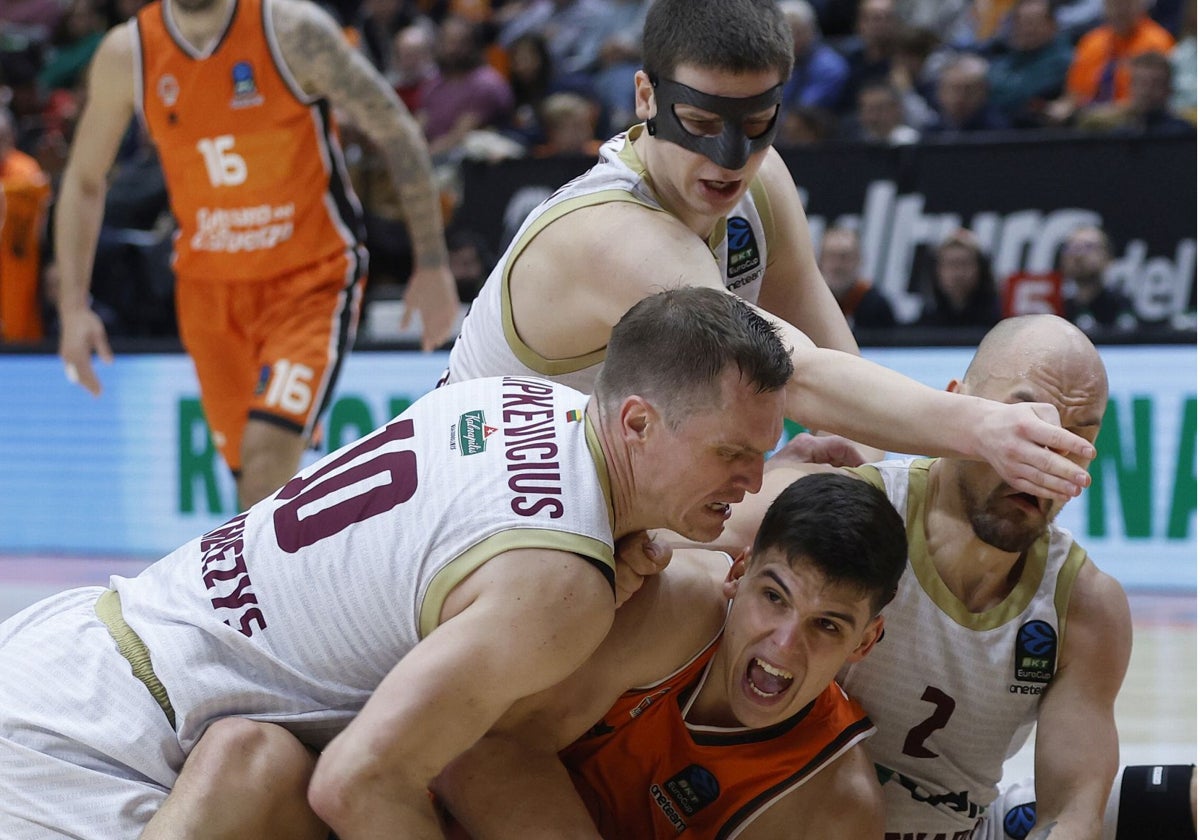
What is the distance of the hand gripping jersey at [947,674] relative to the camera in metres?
3.42

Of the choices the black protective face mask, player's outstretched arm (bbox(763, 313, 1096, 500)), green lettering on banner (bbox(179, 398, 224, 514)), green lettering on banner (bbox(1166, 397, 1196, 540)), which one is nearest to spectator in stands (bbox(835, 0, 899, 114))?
green lettering on banner (bbox(1166, 397, 1196, 540))

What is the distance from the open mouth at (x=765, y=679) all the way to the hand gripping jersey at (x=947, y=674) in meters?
0.38

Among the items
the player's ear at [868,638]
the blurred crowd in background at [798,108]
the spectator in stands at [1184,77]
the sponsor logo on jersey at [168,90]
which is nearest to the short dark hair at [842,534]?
the player's ear at [868,638]

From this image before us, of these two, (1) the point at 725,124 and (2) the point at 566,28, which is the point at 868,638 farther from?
(2) the point at 566,28

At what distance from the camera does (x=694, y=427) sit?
8.92 feet

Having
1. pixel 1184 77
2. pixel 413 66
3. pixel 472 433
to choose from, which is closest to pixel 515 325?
pixel 472 433

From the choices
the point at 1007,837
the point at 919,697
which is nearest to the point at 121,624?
the point at 919,697

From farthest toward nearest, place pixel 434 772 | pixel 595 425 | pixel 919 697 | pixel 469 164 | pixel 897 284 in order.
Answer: pixel 469 164 → pixel 897 284 → pixel 919 697 → pixel 595 425 → pixel 434 772

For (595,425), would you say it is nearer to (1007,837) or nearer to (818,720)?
(818,720)

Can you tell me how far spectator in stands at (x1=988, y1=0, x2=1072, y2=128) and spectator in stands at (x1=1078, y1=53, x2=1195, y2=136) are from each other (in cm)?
134

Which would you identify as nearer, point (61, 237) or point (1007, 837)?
point (1007, 837)

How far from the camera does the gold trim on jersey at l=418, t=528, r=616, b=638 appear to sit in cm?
262

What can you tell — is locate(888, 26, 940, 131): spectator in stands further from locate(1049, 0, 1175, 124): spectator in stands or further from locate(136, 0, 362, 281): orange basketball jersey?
locate(136, 0, 362, 281): orange basketball jersey

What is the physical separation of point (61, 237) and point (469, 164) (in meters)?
3.69
